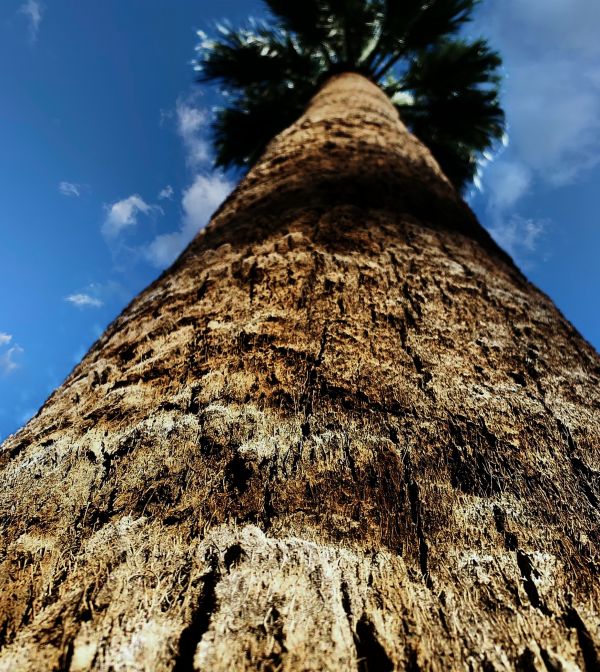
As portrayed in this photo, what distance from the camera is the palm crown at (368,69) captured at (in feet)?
16.8

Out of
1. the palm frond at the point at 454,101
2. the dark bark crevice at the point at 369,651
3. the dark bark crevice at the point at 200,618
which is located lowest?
the dark bark crevice at the point at 369,651

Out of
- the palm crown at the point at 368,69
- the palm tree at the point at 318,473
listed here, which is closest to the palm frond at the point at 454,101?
the palm crown at the point at 368,69

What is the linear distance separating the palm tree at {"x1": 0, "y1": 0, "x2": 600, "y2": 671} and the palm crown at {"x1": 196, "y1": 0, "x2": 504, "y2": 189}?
14.4 ft

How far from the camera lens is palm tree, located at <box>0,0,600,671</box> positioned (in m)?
0.46

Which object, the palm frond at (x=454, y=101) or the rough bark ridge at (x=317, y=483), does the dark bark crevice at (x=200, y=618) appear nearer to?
the rough bark ridge at (x=317, y=483)

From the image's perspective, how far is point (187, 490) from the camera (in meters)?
0.62

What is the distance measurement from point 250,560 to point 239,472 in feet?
0.44

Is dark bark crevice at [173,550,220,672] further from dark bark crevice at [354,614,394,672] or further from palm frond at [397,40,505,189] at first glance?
palm frond at [397,40,505,189]

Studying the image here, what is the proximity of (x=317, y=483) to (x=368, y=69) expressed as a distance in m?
5.68

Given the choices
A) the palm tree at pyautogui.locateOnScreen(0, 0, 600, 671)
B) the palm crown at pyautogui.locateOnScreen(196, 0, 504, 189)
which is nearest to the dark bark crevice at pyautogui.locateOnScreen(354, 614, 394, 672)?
the palm tree at pyautogui.locateOnScreen(0, 0, 600, 671)

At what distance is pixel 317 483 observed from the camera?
2.05 ft

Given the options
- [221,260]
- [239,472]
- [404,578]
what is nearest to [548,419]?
[404,578]

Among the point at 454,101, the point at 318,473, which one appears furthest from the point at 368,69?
the point at 318,473

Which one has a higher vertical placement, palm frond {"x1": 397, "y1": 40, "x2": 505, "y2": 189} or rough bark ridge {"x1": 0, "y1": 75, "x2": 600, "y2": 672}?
palm frond {"x1": 397, "y1": 40, "x2": 505, "y2": 189}
